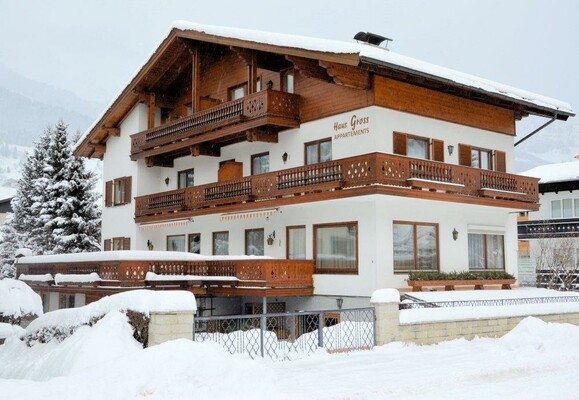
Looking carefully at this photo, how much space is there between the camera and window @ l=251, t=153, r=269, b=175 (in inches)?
1099

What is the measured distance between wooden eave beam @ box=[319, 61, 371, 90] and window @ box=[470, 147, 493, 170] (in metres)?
6.42

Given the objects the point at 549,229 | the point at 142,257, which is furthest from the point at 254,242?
the point at 549,229

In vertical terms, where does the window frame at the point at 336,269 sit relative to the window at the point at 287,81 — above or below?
below

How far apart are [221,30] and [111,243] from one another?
47.6 feet

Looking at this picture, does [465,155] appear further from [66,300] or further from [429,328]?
[66,300]

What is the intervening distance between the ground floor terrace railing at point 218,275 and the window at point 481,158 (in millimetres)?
8123

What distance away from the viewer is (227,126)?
2717 cm

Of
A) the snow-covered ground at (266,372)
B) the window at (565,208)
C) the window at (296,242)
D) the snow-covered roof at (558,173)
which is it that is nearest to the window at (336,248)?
the window at (296,242)

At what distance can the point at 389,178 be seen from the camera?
21547mm

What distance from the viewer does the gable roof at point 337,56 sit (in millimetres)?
21359

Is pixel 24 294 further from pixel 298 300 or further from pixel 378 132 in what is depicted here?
pixel 378 132

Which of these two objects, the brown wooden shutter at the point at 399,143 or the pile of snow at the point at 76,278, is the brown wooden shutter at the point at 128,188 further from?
the brown wooden shutter at the point at 399,143

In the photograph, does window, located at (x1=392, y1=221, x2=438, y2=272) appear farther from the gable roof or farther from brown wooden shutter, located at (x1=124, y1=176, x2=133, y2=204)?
brown wooden shutter, located at (x1=124, y1=176, x2=133, y2=204)

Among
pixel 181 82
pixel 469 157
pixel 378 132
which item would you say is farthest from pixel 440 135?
pixel 181 82
